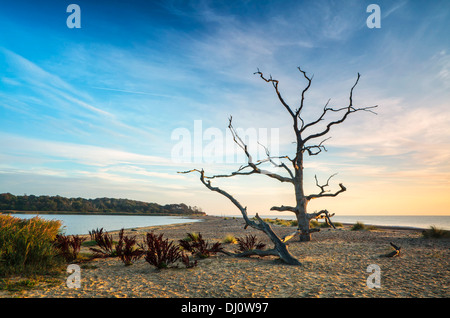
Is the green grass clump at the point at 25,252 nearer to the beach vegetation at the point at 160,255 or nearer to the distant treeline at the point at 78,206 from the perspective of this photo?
the beach vegetation at the point at 160,255

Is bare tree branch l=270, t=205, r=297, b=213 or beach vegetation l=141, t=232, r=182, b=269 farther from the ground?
bare tree branch l=270, t=205, r=297, b=213

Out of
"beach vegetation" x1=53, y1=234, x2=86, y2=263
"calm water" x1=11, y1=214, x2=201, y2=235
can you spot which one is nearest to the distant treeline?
"calm water" x1=11, y1=214, x2=201, y2=235

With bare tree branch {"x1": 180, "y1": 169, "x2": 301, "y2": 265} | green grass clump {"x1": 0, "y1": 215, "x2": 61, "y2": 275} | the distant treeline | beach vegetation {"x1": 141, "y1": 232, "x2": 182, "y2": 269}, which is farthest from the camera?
the distant treeline

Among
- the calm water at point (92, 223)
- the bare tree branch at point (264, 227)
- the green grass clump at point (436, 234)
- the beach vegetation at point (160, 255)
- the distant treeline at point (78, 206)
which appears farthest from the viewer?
the distant treeline at point (78, 206)

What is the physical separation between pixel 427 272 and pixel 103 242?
32.2ft

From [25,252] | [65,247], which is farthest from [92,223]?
[25,252]

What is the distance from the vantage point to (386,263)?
7.80 metres

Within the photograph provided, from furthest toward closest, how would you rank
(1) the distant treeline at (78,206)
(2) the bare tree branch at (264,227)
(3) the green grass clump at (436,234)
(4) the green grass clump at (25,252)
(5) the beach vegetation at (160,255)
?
(1) the distant treeline at (78,206), (3) the green grass clump at (436,234), (2) the bare tree branch at (264,227), (5) the beach vegetation at (160,255), (4) the green grass clump at (25,252)

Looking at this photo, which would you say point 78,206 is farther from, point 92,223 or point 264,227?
point 264,227

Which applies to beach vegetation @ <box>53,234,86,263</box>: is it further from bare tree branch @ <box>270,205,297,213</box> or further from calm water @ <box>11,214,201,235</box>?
bare tree branch @ <box>270,205,297,213</box>

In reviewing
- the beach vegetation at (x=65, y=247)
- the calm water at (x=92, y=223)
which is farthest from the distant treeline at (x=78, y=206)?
the beach vegetation at (x=65, y=247)

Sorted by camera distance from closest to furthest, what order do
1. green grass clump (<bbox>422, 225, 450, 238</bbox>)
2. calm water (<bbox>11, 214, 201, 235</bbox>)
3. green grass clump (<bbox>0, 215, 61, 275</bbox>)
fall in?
green grass clump (<bbox>0, 215, 61, 275</bbox>) < green grass clump (<bbox>422, 225, 450, 238</bbox>) < calm water (<bbox>11, 214, 201, 235</bbox>)
